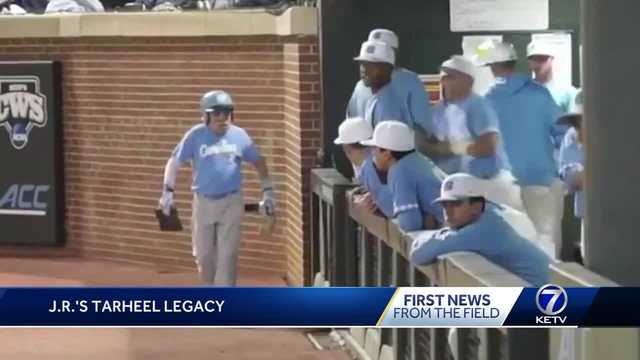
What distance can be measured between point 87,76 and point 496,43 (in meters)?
5.35

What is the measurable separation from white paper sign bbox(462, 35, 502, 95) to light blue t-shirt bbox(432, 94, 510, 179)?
612 millimetres

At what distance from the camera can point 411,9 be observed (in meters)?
11.3

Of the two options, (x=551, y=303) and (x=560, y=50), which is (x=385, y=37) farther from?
(x=551, y=303)

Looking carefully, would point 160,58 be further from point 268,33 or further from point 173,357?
point 173,357

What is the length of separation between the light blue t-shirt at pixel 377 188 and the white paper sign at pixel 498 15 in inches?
112

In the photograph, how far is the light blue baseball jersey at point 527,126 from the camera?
32.3 ft

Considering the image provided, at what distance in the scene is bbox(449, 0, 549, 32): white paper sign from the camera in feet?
36.9

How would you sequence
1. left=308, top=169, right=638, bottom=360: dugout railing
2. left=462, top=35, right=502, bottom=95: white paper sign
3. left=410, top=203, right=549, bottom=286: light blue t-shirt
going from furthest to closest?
left=462, top=35, right=502, bottom=95: white paper sign, left=410, top=203, right=549, bottom=286: light blue t-shirt, left=308, top=169, right=638, bottom=360: dugout railing

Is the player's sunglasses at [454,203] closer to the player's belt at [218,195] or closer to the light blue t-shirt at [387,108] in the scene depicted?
the light blue t-shirt at [387,108]

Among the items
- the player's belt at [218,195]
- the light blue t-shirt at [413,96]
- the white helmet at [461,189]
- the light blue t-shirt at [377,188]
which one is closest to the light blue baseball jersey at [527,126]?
the light blue t-shirt at [413,96]

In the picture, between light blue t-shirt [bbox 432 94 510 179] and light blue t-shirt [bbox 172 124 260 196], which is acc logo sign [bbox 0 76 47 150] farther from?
light blue t-shirt [bbox 432 94 510 179]

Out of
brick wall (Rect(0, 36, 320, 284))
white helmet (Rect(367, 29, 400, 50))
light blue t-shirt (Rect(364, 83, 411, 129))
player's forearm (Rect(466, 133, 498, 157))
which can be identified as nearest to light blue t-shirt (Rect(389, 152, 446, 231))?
player's forearm (Rect(466, 133, 498, 157))

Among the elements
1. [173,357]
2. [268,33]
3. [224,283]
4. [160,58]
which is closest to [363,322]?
[173,357]

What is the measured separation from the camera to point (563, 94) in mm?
10812
